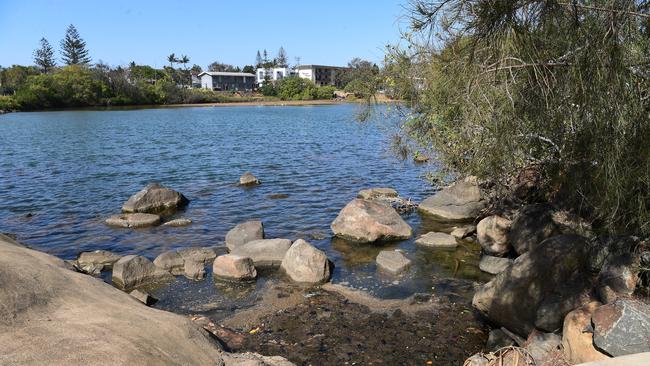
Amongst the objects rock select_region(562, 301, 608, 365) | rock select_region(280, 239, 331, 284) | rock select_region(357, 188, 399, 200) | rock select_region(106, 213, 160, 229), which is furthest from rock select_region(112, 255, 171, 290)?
rock select_region(357, 188, 399, 200)

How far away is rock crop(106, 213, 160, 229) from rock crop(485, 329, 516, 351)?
39.8ft

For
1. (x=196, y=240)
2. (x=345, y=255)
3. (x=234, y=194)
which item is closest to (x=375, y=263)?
(x=345, y=255)

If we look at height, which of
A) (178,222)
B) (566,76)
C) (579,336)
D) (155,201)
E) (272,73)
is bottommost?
(178,222)

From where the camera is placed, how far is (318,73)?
162750 millimetres

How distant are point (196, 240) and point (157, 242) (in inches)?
46.0

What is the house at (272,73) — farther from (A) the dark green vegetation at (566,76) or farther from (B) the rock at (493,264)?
(A) the dark green vegetation at (566,76)

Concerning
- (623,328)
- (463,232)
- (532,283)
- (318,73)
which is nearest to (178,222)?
(463,232)

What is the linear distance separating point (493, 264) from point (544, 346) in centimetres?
474

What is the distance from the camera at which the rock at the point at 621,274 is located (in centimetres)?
800

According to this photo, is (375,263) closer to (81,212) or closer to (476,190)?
(476,190)

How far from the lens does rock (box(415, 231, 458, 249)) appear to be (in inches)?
563

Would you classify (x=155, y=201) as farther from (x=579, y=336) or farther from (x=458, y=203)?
(x=579, y=336)

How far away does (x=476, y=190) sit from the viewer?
1736cm

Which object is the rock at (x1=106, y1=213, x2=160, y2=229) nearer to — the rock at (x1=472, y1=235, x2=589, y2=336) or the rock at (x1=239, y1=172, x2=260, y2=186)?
the rock at (x1=239, y1=172, x2=260, y2=186)
